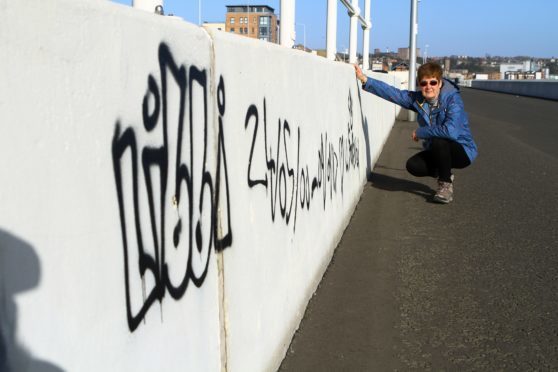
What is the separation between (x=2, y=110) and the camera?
1265 millimetres

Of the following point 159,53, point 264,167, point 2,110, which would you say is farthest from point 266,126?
point 2,110

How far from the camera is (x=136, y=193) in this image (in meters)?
1.81

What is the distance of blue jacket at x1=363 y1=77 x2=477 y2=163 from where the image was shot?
723 centimetres

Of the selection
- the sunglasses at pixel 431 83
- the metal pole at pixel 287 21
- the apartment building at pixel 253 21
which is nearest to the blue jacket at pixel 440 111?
the sunglasses at pixel 431 83

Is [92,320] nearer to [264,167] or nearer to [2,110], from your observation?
[2,110]

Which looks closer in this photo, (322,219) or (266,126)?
(266,126)

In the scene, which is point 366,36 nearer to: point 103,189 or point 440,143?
point 440,143

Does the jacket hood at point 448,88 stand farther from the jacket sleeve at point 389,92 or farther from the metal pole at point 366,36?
the metal pole at point 366,36

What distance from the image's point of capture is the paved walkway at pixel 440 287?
357 centimetres

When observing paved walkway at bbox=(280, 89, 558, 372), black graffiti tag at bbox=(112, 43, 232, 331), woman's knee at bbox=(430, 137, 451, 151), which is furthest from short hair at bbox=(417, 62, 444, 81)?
black graffiti tag at bbox=(112, 43, 232, 331)

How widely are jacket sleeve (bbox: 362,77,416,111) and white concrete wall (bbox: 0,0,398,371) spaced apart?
3928 millimetres

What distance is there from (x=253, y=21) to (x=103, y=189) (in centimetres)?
290

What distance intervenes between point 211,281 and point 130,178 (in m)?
0.73

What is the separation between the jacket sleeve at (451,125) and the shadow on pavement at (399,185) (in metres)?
0.87
